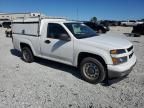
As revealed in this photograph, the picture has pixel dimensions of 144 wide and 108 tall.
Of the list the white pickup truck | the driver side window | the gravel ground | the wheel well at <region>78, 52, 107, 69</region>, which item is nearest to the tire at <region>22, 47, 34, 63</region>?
the white pickup truck

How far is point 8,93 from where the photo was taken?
200 inches

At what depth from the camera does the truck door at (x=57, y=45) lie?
6.04 m

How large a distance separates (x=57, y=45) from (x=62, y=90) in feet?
5.79

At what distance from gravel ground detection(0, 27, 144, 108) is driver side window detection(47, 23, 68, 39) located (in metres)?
1.32

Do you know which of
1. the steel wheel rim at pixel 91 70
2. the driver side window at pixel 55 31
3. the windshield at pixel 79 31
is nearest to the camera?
the steel wheel rim at pixel 91 70

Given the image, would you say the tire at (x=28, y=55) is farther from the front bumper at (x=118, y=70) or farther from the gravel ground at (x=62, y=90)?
the front bumper at (x=118, y=70)

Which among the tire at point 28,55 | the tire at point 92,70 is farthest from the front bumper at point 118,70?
the tire at point 28,55

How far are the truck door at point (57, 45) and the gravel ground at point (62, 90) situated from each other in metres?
0.62

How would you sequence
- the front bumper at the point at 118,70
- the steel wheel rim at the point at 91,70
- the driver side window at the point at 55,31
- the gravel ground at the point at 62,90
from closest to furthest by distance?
the gravel ground at the point at 62,90 → the front bumper at the point at 118,70 → the steel wheel rim at the point at 91,70 → the driver side window at the point at 55,31

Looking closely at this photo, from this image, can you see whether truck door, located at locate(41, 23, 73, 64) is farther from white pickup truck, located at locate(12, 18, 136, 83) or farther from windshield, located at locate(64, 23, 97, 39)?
windshield, located at locate(64, 23, 97, 39)

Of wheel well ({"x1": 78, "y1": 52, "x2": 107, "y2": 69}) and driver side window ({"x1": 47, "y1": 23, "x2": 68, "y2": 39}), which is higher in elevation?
driver side window ({"x1": 47, "y1": 23, "x2": 68, "y2": 39})

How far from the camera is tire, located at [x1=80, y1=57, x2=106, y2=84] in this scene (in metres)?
5.37

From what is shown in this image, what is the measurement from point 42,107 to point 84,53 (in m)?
2.14

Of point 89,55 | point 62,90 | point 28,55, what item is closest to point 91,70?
point 89,55
